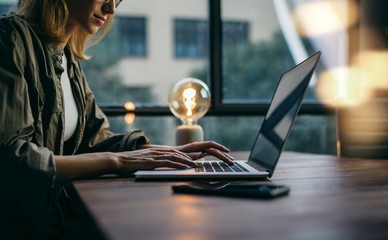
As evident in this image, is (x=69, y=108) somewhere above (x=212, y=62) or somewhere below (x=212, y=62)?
below

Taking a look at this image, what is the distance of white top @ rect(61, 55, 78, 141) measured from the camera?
4.06ft

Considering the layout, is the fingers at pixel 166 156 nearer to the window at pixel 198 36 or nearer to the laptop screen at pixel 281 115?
the laptop screen at pixel 281 115

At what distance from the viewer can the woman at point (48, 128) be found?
2.39 feet

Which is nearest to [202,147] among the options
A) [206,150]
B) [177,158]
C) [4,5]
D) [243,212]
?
[206,150]

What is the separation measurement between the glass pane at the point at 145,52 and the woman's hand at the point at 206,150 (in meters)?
0.98

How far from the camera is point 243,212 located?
50 centimetres

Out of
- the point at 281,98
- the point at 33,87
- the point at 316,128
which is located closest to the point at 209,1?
the point at 316,128

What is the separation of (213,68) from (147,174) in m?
1.41

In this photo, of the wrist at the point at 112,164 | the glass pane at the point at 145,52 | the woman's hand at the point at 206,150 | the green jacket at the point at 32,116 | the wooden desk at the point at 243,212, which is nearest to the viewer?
the wooden desk at the point at 243,212

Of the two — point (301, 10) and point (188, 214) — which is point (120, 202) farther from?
point (301, 10)

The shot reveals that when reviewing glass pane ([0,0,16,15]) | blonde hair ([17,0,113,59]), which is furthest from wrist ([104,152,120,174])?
glass pane ([0,0,16,15])

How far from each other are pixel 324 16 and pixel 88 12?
1.68 metres

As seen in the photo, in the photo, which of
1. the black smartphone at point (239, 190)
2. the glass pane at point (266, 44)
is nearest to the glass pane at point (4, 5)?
the glass pane at point (266, 44)

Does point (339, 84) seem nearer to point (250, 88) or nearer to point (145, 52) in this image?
point (250, 88)
